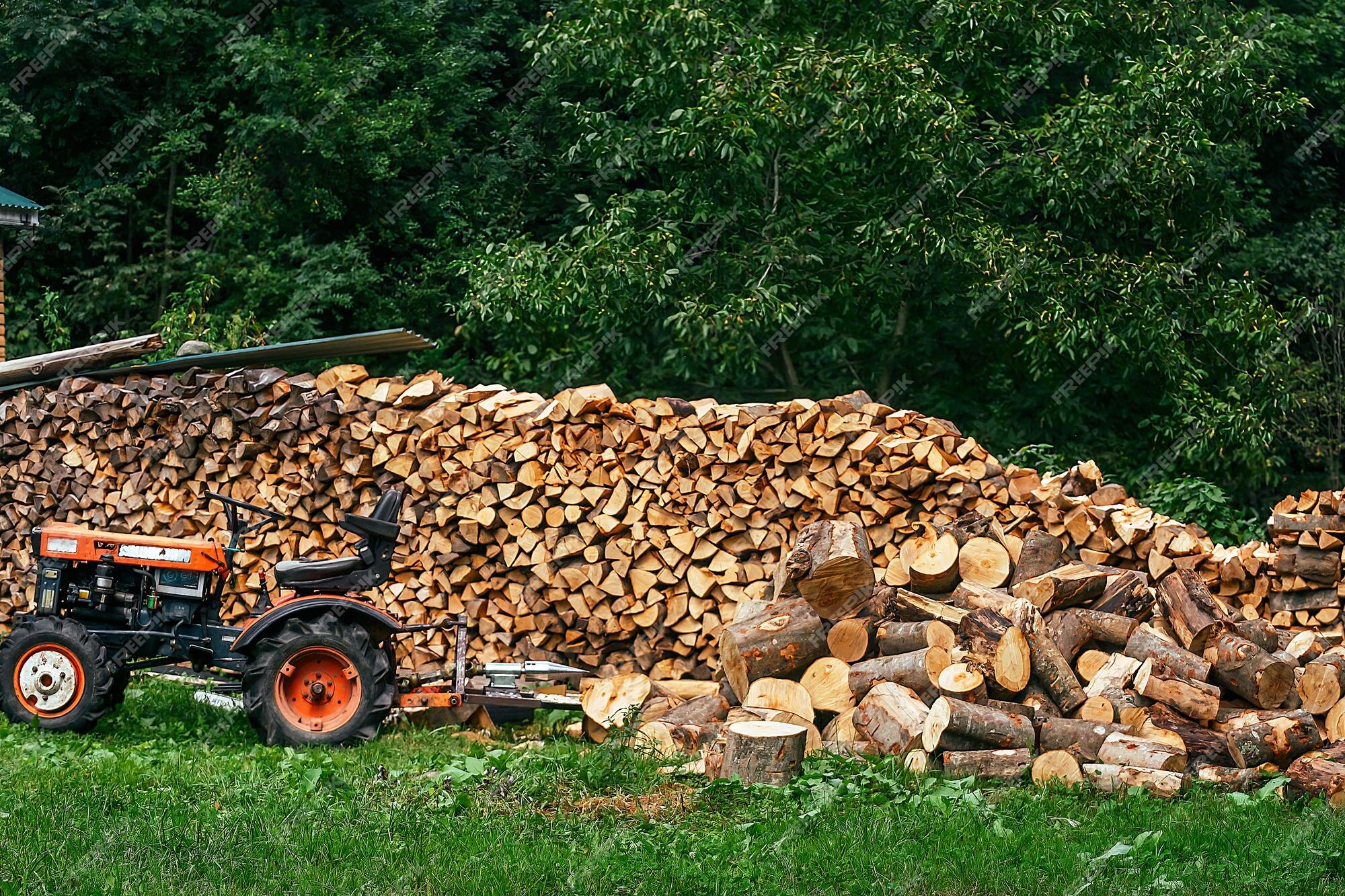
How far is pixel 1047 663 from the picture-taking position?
20.7 ft

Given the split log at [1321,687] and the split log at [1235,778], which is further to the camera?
the split log at [1321,687]

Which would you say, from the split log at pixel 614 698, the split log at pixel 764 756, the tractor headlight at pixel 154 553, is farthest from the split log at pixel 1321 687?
the tractor headlight at pixel 154 553

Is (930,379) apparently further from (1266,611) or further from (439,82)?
(439,82)

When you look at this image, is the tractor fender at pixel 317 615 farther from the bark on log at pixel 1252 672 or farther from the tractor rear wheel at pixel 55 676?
the bark on log at pixel 1252 672

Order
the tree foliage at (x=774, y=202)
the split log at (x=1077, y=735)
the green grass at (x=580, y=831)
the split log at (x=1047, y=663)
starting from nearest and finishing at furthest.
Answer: the green grass at (x=580, y=831) < the split log at (x=1077, y=735) < the split log at (x=1047, y=663) < the tree foliage at (x=774, y=202)

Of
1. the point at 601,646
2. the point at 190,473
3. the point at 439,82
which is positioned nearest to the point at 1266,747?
the point at 601,646

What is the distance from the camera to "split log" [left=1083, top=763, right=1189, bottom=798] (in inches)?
224

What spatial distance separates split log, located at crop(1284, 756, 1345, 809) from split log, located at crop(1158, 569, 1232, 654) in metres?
1.08

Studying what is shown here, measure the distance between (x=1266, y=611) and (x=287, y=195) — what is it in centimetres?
1201

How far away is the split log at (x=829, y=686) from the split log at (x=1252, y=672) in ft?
6.49

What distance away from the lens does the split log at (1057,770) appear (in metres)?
5.78

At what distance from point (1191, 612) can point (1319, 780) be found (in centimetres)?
139

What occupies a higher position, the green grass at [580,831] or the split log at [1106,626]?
the split log at [1106,626]

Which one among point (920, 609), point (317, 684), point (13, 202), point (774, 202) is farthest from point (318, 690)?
point (13, 202)
